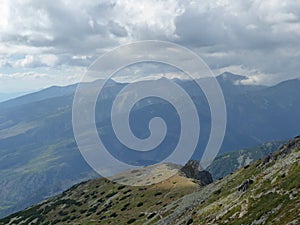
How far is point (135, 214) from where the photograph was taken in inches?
4144

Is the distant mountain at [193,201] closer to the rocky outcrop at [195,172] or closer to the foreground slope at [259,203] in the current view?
the foreground slope at [259,203]

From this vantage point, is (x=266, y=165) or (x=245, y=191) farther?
(x=266, y=165)

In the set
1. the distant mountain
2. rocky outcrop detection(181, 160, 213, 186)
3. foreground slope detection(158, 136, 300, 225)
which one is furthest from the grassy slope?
foreground slope detection(158, 136, 300, 225)

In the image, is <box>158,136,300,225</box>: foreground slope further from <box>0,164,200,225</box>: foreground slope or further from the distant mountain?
<box>0,164,200,225</box>: foreground slope

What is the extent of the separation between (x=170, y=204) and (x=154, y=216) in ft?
21.5

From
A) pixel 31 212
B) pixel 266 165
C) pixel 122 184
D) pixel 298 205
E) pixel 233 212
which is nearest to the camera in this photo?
pixel 298 205

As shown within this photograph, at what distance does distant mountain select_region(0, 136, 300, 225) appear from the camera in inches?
2174

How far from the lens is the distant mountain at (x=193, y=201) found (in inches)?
2174

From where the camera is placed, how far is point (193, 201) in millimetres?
89562

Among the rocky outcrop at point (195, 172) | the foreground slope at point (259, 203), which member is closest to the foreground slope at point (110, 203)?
the rocky outcrop at point (195, 172)

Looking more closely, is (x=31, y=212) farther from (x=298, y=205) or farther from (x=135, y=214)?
(x=298, y=205)

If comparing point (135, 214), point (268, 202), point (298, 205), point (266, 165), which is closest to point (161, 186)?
point (135, 214)

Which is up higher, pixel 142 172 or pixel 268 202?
pixel 268 202

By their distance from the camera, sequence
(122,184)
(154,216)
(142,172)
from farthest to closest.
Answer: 1. (142,172)
2. (122,184)
3. (154,216)
